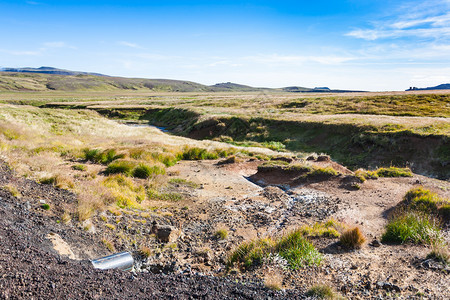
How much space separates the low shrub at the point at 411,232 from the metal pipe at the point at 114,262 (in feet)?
24.1

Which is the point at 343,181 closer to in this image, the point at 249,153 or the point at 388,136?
the point at 249,153

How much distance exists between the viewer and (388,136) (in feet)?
89.6

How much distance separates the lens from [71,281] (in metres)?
4.88

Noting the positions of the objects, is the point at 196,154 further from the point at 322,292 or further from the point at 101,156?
the point at 322,292

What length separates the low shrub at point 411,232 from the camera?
320 inches

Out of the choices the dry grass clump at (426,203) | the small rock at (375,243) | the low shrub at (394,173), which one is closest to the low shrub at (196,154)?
the low shrub at (394,173)

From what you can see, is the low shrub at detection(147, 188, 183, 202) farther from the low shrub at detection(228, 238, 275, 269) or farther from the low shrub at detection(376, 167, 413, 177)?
the low shrub at detection(376, 167, 413, 177)

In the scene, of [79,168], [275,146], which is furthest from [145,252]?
[275,146]

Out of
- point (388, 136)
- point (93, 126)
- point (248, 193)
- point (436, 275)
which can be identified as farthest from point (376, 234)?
point (93, 126)

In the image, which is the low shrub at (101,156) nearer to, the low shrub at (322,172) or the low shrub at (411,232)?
the low shrub at (322,172)

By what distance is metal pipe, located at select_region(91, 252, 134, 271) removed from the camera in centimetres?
637

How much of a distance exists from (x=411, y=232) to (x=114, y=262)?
8161 millimetres

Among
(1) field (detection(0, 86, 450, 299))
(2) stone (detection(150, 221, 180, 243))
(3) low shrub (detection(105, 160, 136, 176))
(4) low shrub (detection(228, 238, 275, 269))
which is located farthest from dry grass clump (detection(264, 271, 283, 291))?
(3) low shrub (detection(105, 160, 136, 176))

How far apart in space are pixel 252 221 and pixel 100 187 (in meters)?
6.43
